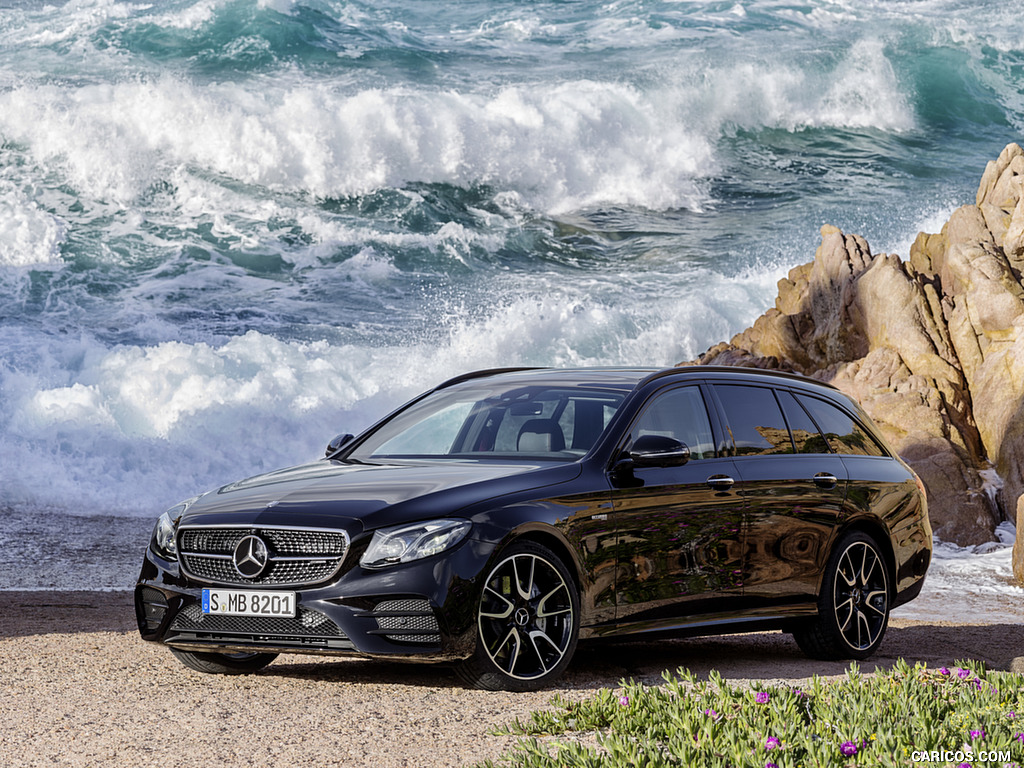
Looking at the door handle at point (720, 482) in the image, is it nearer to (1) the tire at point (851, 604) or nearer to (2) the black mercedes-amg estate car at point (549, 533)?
(2) the black mercedes-amg estate car at point (549, 533)

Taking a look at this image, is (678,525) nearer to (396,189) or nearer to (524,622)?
(524,622)

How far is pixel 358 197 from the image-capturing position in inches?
1218

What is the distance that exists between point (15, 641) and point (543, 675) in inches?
133

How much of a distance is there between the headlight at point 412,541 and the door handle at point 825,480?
104 inches

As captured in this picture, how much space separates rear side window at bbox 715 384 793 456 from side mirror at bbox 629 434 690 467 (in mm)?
875

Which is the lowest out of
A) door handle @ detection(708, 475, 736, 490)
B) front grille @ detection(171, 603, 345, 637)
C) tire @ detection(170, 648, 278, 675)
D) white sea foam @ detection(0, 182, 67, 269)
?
white sea foam @ detection(0, 182, 67, 269)

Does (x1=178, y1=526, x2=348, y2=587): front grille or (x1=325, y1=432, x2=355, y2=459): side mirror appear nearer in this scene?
(x1=178, y1=526, x2=348, y2=587): front grille

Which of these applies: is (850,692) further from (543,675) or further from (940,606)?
(940,606)

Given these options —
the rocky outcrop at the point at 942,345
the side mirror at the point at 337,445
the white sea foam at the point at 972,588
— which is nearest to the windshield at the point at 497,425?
the side mirror at the point at 337,445

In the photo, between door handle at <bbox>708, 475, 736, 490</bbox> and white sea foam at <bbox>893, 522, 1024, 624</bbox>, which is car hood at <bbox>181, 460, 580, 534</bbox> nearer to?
door handle at <bbox>708, 475, 736, 490</bbox>

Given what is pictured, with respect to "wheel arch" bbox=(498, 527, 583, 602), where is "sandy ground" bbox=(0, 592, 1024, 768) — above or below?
below

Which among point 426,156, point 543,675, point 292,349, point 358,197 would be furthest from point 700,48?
point 543,675

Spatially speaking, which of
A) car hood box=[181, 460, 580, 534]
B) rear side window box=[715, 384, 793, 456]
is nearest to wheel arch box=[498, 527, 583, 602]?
car hood box=[181, 460, 580, 534]

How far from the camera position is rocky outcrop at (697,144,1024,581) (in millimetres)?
15117
